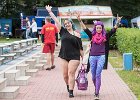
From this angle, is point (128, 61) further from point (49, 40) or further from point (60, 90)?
point (60, 90)

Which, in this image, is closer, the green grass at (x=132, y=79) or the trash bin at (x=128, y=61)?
the green grass at (x=132, y=79)

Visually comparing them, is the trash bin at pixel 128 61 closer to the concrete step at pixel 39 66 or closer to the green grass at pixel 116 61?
the green grass at pixel 116 61

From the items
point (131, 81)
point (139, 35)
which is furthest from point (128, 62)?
point (131, 81)

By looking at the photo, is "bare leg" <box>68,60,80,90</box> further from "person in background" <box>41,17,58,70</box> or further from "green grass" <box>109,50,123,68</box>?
"green grass" <box>109,50,123,68</box>

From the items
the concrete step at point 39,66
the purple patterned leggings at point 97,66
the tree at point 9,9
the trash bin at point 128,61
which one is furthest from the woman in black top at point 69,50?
the tree at point 9,9

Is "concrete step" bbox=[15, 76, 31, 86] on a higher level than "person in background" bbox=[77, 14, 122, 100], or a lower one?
lower

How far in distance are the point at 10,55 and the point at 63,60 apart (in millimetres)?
6025

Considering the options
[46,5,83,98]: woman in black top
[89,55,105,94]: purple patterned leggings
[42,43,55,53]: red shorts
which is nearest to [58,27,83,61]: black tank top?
[46,5,83,98]: woman in black top

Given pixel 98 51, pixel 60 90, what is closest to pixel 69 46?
pixel 98 51

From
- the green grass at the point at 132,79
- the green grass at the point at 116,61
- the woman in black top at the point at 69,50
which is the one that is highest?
the woman in black top at the point at 69,50

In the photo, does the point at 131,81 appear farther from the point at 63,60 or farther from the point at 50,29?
the point at 50,29

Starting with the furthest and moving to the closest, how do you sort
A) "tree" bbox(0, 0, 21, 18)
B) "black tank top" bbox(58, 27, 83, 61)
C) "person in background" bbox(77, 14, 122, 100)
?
"tree" bbox(0, 0, 21, 18) → "black tank top" bbox(58, 27, 83, 61) → "person in background" bbox(77, 14, 122, 100)

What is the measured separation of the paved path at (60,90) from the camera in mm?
9938

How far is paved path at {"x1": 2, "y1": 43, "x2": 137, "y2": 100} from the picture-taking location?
9.94 meters
